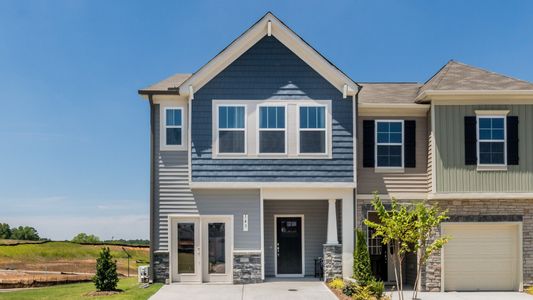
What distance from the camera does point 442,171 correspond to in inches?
608

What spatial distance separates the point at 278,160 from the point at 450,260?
6072 millimetres

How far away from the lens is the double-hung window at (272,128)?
15.6 metres

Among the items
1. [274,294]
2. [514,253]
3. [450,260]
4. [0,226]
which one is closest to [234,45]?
[274,294]

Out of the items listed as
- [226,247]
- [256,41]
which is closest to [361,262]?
[226,247]

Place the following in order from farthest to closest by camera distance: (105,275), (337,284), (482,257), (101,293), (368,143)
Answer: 1. (368,143)
2. (482,257)
3. (337,284)
4. (105,275)
5. (101,293)

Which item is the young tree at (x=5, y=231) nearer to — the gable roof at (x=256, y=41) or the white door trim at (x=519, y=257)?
the gable roof at (x=256, y=41)

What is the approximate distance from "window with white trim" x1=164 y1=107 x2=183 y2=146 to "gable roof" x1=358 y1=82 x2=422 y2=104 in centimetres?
566

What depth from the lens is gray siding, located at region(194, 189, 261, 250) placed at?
15.6 m

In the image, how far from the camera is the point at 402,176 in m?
16.1

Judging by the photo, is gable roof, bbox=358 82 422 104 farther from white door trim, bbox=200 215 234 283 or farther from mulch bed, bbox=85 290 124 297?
mulch bed, bbox=85 290 124 297

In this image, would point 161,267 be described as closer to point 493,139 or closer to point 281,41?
point 281,41

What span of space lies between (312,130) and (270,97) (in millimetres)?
1601

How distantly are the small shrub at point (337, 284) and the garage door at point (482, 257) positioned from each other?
340 cm

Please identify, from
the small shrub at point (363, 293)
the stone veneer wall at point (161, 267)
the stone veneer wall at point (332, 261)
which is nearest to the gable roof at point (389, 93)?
the stone veneer wall at point (332, 261)
